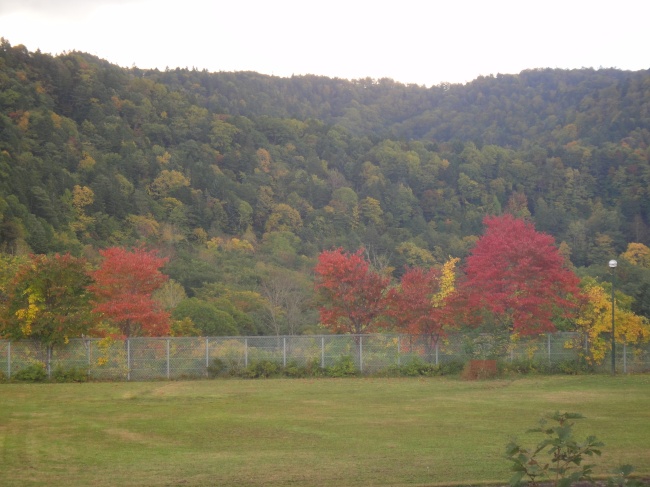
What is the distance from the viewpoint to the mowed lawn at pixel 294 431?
1175 centimetres

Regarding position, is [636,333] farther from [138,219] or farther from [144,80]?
[144,80]

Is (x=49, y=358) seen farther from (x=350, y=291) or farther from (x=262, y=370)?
(x=350, y=291)

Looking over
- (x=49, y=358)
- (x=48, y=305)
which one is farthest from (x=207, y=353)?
(x=48, y=305)

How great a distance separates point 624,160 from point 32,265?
271 feet

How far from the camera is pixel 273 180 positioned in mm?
103500

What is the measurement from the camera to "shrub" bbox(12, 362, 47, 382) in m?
27.7

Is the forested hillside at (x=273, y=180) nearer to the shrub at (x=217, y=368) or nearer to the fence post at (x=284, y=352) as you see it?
the fence post at (x=284, y=352)

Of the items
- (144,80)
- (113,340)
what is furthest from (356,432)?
(144,80)

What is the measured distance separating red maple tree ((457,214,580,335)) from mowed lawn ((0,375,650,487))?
4228 millimetres

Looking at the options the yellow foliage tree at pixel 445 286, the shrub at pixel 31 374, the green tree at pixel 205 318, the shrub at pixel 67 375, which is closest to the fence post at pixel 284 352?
the yellow foliage tree at pixel 445 286

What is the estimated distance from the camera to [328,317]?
3253cm

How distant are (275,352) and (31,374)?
875cm

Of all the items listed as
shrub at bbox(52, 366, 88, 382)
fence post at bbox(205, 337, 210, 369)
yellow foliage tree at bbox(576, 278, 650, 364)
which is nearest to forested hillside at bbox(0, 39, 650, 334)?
fence post at bbox(205, 337, 210, 369)

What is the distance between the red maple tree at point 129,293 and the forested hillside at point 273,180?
2572 centimetres
